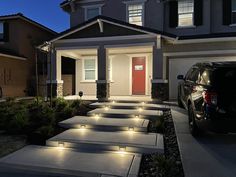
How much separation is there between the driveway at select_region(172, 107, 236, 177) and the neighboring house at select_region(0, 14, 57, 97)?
43.9 ft

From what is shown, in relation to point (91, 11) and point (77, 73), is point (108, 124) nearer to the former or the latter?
point (77, 73)

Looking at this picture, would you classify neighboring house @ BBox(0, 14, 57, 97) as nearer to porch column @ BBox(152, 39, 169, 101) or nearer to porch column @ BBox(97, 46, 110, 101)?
porch column @ BBox(97, 46, 110, 101)

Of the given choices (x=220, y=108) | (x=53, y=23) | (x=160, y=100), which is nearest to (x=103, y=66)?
(x=160, y=100)

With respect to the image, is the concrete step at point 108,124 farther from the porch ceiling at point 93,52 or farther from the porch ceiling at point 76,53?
the porch ceiling at point 93,52

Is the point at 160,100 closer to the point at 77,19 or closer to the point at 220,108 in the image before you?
the point at 220,108

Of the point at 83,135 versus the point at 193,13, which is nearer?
the point at 83,135

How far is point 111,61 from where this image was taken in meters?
15.4

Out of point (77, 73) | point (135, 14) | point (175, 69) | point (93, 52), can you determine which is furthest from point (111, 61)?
point (175, 69)

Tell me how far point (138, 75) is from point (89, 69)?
3.20 m

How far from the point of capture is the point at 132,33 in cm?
1186

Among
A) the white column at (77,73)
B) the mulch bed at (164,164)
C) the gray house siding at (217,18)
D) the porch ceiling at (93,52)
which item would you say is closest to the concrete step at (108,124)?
the mulch bed at (164,164)

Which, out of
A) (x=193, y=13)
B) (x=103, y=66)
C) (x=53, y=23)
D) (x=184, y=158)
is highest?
(x=53, y=23)

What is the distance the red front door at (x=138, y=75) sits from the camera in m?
14.9

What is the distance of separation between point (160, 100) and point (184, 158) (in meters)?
6.91
